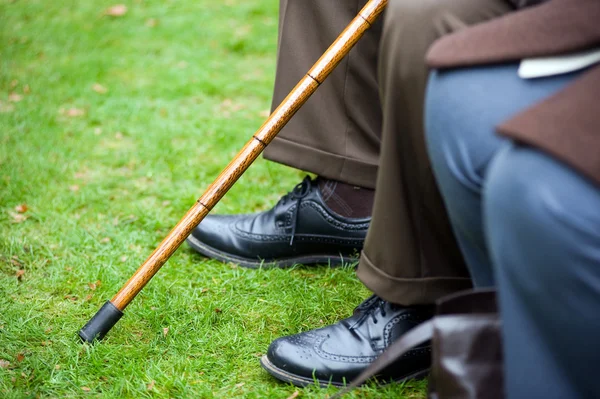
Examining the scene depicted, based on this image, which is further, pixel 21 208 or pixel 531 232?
pixel 21 208

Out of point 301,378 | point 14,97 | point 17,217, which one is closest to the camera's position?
point 301,378

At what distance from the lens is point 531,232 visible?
0.86m

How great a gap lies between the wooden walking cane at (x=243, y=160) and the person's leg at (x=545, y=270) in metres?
0.80

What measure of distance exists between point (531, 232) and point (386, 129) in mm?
491

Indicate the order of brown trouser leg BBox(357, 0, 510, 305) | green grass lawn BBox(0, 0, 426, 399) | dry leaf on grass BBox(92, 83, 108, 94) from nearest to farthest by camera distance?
brown trouser leg BBox(357, 0, 510, 305)
green grass lawn BBox(0, 0, 426, 399)
dry leaf on grass BBox(92, 83, 108, 94)

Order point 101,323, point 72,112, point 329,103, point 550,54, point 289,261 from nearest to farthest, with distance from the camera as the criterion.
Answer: point 550,54 → point 101,323 → point 329,103 → point 289,261 → point 72,112

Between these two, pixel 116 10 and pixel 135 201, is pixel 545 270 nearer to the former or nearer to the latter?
pixel 135 201

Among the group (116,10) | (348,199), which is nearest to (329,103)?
(348,199)

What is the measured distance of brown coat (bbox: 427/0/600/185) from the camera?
845 mm

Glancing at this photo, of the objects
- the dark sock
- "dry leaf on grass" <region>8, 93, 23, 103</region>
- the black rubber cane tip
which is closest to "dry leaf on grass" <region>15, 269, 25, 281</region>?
the black rubber cane tip

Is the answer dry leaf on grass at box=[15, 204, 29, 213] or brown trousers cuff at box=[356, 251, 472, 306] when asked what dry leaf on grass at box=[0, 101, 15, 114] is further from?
brown trousers cuff at box=[356, 251, 472, 306]

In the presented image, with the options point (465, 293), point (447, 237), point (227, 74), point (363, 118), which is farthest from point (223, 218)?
point (227, 74)

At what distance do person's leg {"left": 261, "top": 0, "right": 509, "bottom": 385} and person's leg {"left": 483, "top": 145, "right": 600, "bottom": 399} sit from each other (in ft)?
1.16

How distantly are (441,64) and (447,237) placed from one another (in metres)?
0.44
